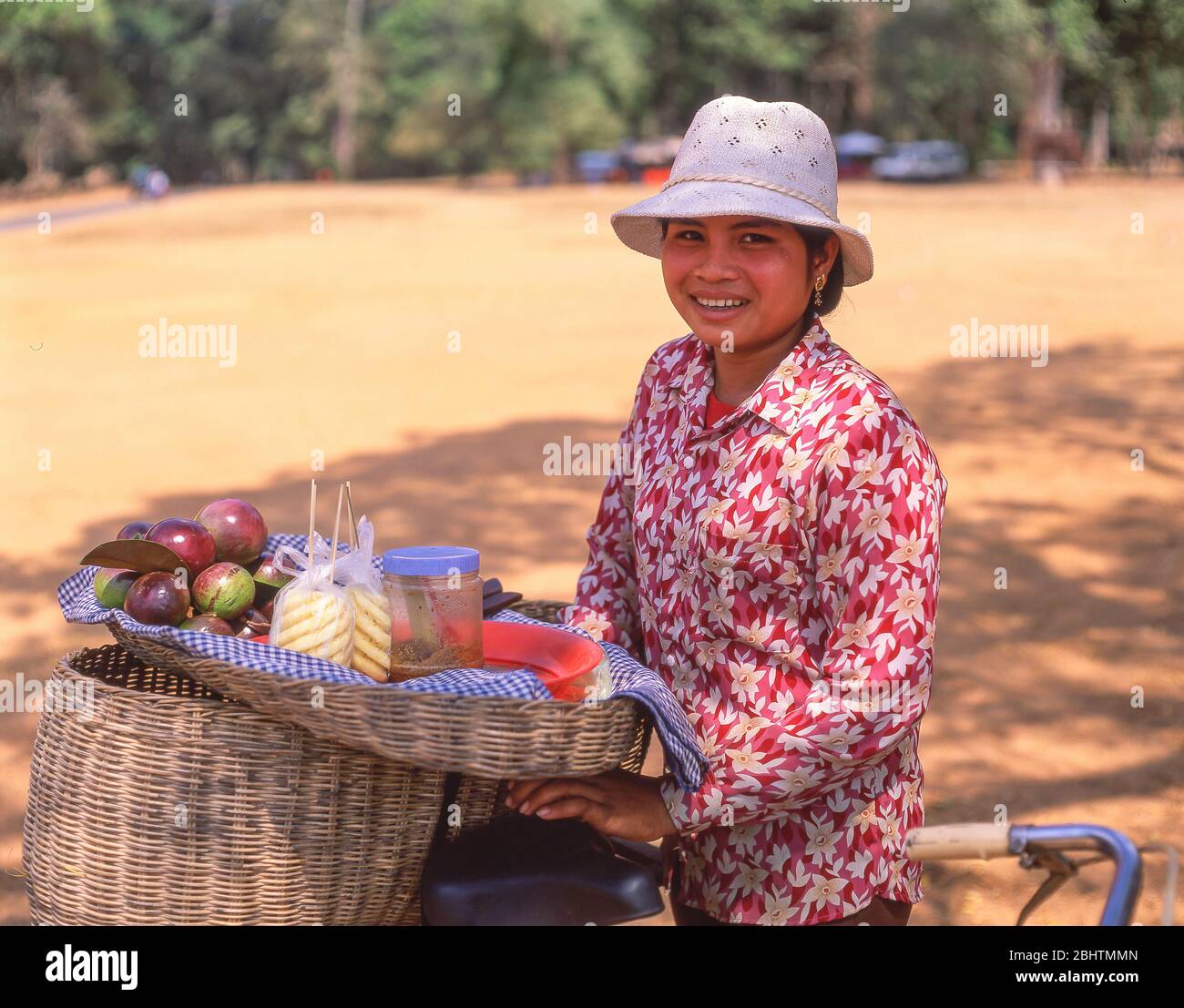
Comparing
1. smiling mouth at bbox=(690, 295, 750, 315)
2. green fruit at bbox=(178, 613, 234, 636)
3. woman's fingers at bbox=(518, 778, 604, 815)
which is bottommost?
woman's fingers at bbox=(518, 778, 604, 815)

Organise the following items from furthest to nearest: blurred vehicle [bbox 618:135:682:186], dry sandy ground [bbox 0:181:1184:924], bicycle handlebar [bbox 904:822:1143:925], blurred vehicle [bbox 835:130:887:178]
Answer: blurred vehicle [bbox 835:130:887:178]
blurred vehicle [bbox 618:135:682:186]
dry sandy ground [bbox 0:181:1184:924]
bicycle handlebar [bbox 904:822:1143:925]

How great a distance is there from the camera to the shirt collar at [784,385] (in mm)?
2223

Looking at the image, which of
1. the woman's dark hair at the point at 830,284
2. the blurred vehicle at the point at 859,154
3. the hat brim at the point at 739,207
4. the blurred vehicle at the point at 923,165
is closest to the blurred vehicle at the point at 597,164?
the blurred vehicle at the point at 859,154

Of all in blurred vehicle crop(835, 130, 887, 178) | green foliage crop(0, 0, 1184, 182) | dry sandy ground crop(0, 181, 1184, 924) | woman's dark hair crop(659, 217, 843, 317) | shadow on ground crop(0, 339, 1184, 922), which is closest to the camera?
woman's dark hair crop(659, 217, 843, 317)

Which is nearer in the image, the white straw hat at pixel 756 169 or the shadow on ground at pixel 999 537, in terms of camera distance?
the white straw hat at pixel 756 169

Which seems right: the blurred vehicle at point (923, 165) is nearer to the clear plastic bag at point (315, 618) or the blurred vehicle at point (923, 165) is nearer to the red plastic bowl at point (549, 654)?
the red plastic bowl at point (549, 654)

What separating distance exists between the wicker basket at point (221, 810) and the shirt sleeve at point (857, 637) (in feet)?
0.73

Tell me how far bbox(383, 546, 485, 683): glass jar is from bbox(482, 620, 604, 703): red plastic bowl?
0.41 feet

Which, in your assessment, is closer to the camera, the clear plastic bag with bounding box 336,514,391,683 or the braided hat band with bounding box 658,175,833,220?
the clear plastic bag with bounding box 336,514,391,683

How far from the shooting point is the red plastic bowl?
206cm

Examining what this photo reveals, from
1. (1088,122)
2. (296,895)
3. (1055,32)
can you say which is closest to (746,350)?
(296,895)

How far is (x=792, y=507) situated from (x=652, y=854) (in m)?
0.60

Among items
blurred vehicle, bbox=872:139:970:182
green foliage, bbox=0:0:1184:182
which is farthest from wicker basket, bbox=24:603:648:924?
blurred vehicle, bbox=872:139:970:182

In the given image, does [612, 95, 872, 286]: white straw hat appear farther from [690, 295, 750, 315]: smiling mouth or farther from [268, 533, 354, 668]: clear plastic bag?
[268, 533, 354, 668]: clear plastic bag
